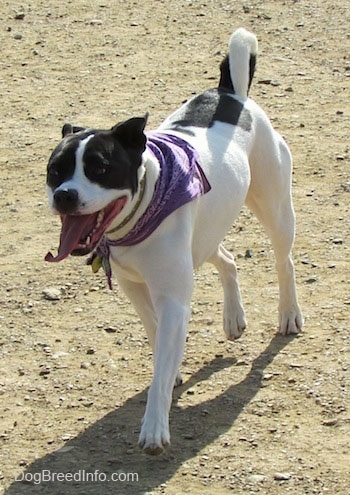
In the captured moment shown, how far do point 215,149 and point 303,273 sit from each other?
5.16 ft

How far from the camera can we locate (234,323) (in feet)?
22.5

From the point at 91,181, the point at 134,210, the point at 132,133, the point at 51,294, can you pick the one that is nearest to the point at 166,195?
the point at 134,210

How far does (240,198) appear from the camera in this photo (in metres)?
6.47

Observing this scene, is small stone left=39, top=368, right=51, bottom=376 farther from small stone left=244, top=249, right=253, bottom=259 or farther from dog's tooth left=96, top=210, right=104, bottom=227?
small stone left=244, top=249, right=253, bottom=259

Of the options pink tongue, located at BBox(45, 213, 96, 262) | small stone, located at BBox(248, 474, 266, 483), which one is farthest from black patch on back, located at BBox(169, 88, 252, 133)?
small stone, located at BBox(248, 474, 266, 483)

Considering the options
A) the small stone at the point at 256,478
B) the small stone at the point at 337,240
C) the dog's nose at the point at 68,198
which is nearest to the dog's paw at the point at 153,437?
the small stone at the point at 256,478

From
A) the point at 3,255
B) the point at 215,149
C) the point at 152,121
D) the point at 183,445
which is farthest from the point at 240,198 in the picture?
the point at 152,121

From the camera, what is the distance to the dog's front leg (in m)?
5.50

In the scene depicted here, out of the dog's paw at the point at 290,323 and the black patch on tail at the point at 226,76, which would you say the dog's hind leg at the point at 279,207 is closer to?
the dog's paw at the point at 290,323

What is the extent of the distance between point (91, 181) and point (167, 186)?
480mm

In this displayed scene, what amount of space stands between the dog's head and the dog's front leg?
0.48 meters

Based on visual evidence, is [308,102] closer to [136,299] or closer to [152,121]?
[152,121]

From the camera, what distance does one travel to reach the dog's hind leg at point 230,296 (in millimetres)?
6855

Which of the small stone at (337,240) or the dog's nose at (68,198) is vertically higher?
the dog's nose at (68,198)
